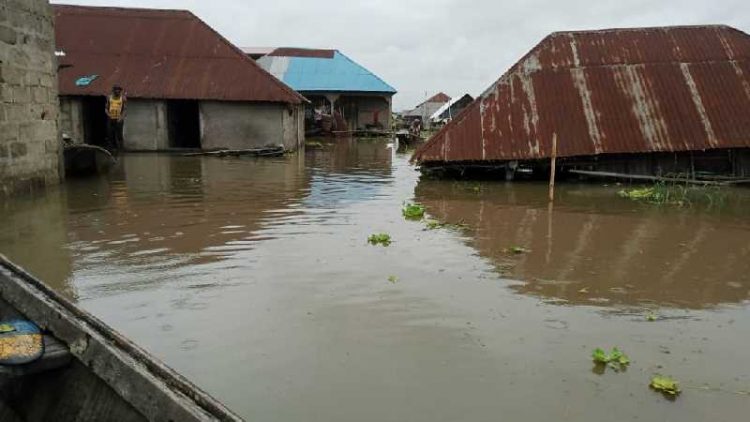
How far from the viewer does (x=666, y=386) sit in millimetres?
4566

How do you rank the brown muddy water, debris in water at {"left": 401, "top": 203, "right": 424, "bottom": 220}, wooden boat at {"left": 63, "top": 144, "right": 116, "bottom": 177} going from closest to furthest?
the brown muddy water < debris in water at {"left": 401, "top": 203, "right": 424, "bottom": 220} < wooden boat at {"left": 63, "top": 144, "right": 116, "bottom": 177}

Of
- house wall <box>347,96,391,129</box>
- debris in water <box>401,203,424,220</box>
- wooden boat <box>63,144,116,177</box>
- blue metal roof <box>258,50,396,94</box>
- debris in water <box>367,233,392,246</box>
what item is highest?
blue metal roof <box>258,50,396,94</box>

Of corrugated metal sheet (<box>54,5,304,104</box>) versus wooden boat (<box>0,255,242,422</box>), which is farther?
corrugated metal sheet (<box>54,5,304,104</box>)

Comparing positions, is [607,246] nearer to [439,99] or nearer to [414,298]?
[414,298]

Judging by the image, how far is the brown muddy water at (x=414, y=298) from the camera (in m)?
4.52

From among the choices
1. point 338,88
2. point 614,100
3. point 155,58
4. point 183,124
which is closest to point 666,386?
point 614,100

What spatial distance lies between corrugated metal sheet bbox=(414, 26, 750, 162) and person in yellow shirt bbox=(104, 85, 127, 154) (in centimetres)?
1057

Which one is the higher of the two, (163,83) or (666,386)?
(163,83)

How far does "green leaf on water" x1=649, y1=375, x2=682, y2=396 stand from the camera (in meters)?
4.54

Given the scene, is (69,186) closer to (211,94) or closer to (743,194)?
(211,94)

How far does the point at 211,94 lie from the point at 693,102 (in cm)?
1664

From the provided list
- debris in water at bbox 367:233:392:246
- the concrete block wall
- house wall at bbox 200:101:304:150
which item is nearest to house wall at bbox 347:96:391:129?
house wall at bbox 200:101:304:150

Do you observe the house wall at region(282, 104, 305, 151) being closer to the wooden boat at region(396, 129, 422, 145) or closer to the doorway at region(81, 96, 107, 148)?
the wooden boat at region(396, 129, 422, 145)

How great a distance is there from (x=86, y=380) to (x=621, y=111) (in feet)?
50.1
